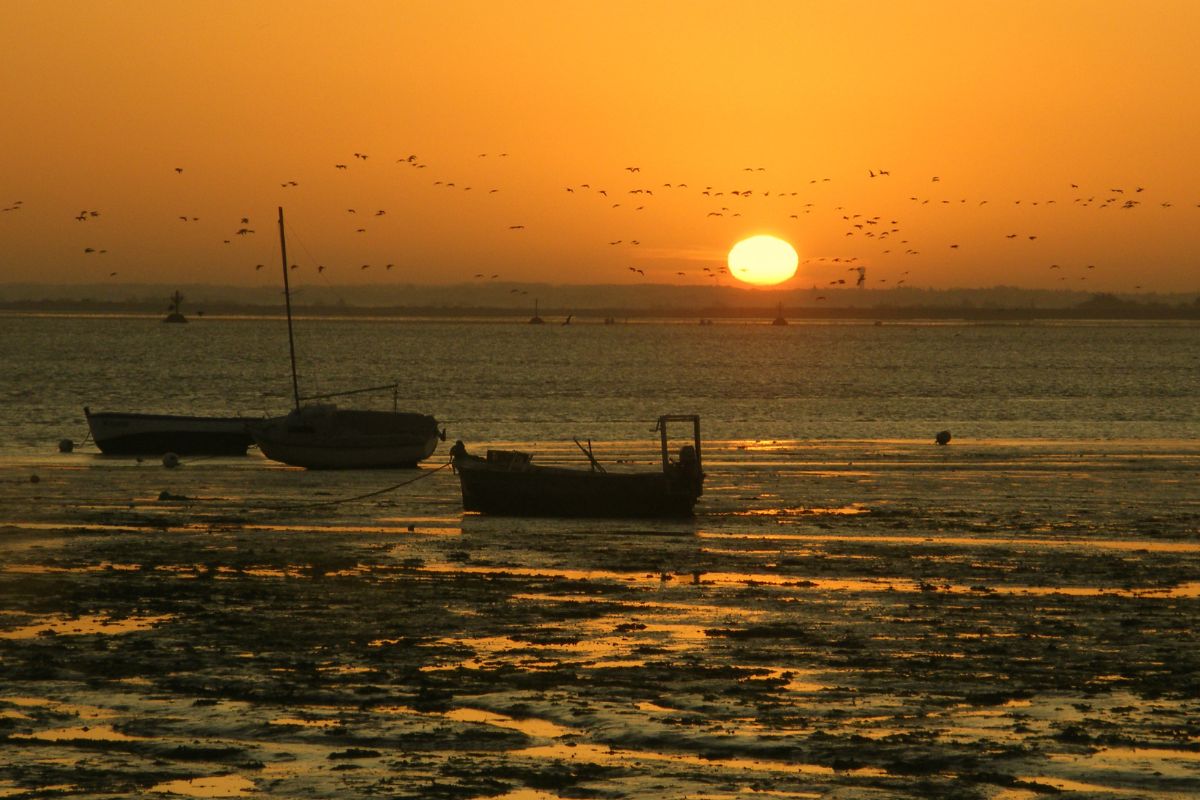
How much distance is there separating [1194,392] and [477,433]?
67.5 metres

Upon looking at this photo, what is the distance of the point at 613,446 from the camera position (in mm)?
62750

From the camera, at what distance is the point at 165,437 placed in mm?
58625

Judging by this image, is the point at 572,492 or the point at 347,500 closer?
the point at 572,492

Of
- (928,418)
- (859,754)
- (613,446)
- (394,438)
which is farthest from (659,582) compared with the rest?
(928,418)

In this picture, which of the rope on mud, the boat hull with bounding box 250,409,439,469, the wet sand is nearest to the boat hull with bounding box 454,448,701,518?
the wet sand

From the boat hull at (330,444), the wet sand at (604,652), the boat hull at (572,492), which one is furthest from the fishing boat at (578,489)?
the boat hull at (330,444)

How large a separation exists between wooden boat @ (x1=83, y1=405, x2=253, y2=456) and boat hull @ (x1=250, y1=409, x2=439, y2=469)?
5.12 metres

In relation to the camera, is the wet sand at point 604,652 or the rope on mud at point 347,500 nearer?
the wet sand at point 604,652

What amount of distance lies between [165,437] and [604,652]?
136ft

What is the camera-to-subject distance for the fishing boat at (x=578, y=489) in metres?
37.1

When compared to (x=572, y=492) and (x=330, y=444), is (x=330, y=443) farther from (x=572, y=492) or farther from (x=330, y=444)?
(x=572, y=492)

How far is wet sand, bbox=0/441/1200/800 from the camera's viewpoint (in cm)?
1469

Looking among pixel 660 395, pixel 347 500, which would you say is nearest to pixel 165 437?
pixel 347 500

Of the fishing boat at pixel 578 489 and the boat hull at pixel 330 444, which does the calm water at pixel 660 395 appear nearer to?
the boat hull at pixel 330 444
